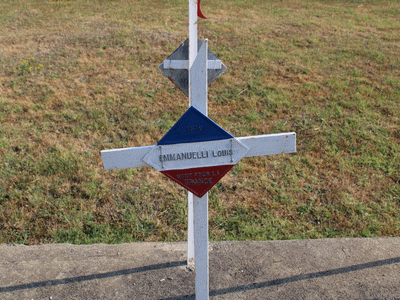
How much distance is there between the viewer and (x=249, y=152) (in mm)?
1920

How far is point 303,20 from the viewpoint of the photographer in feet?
30.1

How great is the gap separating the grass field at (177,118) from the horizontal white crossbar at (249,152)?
1452 millimetres

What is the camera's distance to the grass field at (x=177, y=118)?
11.0ft

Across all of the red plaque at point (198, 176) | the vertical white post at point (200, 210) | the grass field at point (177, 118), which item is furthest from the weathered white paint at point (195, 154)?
the grass field at point (177, 118)

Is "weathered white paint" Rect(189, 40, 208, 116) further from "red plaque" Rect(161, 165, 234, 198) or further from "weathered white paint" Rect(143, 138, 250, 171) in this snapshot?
"red plaque" Rect(161, 165, 234, 198)

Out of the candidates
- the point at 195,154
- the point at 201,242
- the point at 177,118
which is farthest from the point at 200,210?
the point at 177,118

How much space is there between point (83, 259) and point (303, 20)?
8648 mm

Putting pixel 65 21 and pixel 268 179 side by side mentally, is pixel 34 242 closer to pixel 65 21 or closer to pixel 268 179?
pixel 268 179

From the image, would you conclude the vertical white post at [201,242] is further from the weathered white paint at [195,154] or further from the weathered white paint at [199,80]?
the weathered white paint at [199,80]

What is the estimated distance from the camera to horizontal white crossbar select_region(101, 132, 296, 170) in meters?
1.85

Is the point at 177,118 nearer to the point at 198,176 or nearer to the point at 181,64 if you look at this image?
the point at 181,64

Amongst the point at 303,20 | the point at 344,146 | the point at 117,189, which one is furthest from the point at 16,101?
the point at 303,20

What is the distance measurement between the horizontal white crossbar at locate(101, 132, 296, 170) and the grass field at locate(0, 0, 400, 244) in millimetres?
1452

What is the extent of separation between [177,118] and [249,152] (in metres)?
3.18
